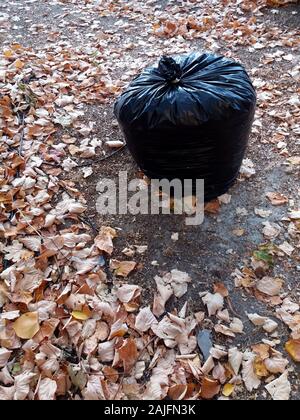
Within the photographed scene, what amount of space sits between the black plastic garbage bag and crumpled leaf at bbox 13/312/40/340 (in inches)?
40.1

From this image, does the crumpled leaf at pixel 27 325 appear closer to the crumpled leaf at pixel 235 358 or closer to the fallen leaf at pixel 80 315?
the fallen leaf at pixel 80 315

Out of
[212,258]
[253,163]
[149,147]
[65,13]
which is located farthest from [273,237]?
[65,13]

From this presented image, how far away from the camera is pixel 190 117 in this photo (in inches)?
75.0

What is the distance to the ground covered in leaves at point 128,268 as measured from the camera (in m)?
1.63

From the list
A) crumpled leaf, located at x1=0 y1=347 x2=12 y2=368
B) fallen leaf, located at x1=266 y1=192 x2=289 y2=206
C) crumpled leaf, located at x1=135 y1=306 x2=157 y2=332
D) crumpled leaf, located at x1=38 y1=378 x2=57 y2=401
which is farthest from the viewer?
fallen leaf, located at x1=266 y1=192 x2=289 y2=206

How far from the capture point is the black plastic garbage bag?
1.92 m

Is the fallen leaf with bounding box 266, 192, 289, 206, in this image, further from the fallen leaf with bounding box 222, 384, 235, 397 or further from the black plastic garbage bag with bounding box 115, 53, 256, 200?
the fallen leaf with bounding box 222, 384, 235, 397

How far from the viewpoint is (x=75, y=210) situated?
2330mm

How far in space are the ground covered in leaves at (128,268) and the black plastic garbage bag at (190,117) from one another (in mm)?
318

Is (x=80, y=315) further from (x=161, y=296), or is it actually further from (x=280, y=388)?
(x=280, y=388)

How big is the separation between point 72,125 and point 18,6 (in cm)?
343

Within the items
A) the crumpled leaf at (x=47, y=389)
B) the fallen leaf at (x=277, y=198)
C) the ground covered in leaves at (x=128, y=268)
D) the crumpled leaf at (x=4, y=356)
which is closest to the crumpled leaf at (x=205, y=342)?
the ground covered in leaves at (x=128, y=268)

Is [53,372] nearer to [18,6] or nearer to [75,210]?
[75,210]

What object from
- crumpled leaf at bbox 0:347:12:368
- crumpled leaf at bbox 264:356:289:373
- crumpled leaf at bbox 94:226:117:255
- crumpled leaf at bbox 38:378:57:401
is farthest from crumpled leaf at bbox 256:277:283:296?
crumpled leaf at bbox 0:347:12:368
